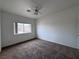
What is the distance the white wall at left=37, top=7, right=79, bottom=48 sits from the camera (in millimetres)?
3167

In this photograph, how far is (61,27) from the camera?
371 centimetres

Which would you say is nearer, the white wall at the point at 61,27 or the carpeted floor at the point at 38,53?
the carpeted floor at the point at 38,53

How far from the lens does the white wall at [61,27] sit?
3.17m

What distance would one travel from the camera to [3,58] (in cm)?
218

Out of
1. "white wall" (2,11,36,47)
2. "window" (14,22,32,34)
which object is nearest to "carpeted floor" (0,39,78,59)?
"white wall" (2,11,36,47)

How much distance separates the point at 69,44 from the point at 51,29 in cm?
169

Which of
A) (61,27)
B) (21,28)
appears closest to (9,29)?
(21,28)

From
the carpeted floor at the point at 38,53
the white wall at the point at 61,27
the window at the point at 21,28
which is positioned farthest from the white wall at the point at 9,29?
the white wall at the point at 61,27

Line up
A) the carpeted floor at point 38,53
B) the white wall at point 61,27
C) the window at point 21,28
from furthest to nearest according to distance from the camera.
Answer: the window at point 21,28
the white wall at point 61,27
the carpeted floor at point 38,53

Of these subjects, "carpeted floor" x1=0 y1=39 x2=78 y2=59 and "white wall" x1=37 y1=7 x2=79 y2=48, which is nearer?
"carpeted floor" x1=0 y1=39 x2=78 y2=59

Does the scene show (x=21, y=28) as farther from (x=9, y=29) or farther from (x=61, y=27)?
(x=61, y=27)

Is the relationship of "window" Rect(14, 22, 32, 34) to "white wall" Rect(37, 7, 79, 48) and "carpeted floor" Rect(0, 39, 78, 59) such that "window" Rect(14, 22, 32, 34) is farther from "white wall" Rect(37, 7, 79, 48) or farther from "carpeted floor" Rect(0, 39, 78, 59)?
"carpeted floor" Rect(0, 39, 78, 59)

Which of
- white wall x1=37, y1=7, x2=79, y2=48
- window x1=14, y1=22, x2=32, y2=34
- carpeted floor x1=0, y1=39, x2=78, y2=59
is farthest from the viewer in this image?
window x1=14, y1=22, x2=32, y2=34

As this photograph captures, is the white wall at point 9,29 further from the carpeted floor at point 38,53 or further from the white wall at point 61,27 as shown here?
the white wall at point 61,27
